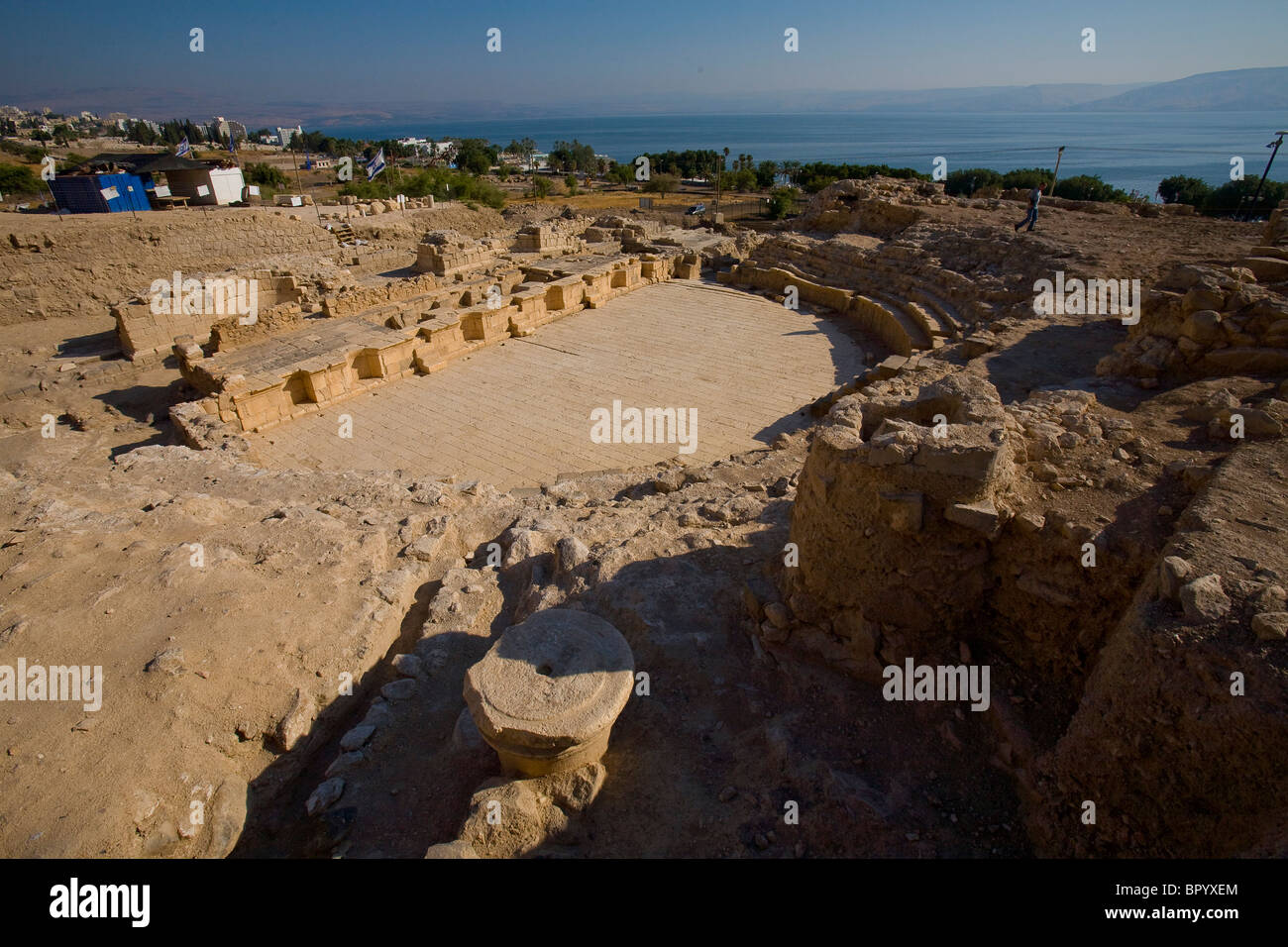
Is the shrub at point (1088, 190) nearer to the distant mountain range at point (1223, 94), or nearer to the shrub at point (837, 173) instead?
the shrub at point (837, 173)

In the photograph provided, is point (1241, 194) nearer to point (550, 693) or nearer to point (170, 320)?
point (550, 693)

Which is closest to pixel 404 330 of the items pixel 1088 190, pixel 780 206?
pixel 780 206

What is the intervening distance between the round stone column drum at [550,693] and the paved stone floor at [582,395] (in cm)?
504

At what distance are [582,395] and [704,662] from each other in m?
7.84

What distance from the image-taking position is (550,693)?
12.8 feet

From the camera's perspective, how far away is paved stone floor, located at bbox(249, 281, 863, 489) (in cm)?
981

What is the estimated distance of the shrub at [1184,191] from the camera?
25.5 m

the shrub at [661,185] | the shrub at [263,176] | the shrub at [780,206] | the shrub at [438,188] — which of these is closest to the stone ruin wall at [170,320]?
the shrub at [438,188]

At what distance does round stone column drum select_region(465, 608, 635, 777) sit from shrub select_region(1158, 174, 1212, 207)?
32.9 meters

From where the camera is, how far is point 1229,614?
2.87m

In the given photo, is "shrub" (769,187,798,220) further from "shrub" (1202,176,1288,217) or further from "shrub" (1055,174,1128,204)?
"shrub" (1202,176,1288,217)
